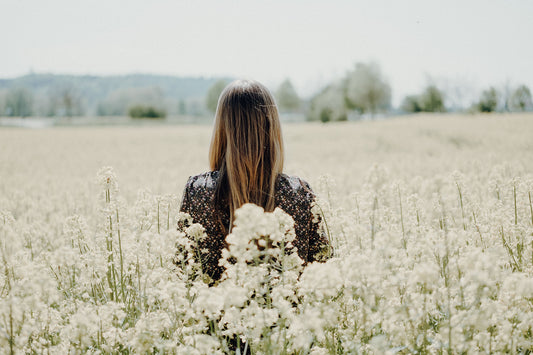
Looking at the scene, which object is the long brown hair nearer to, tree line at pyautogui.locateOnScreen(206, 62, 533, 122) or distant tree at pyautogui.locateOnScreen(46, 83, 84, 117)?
tree line at pyautogui.locateOnScreen(206, 62, 533, 122)

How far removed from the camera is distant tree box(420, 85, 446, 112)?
68312 millimetres

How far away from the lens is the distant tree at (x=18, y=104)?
97.6 m

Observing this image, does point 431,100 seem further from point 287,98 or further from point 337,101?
point 287,98

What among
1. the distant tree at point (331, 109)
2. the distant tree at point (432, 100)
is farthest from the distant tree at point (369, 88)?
the distant tree at point (432, 100)

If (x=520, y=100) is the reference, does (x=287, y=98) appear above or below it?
above

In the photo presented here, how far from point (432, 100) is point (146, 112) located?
2208 inches

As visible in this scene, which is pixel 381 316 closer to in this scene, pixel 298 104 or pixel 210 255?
pixel 210 255

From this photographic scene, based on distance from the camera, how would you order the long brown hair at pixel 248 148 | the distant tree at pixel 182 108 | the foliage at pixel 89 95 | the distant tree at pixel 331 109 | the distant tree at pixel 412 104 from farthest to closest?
the distant tree at pixel 182 108 < the foliage at pixel 89 95 < the distant tree at pixel 412 104 < the distant tree at pixel 331 109 < the long brown hair at pixel 248 148

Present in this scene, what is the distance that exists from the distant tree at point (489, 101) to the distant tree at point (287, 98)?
35.0 metres

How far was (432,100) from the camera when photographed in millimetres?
68750

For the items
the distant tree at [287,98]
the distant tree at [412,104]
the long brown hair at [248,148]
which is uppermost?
the distant tree at [287,98]

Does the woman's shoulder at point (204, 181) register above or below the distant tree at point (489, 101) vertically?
below

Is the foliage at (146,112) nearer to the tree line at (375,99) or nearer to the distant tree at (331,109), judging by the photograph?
the tree line at (375,99)

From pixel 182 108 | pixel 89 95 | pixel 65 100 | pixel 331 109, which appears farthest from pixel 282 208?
pixel 89 95
